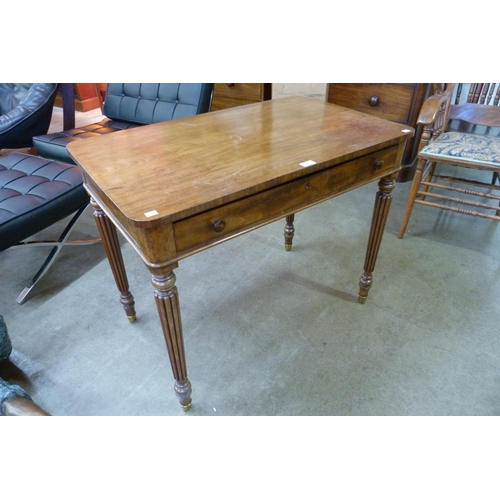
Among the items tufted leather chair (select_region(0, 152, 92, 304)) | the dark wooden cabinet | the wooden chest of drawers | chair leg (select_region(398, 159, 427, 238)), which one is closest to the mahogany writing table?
tufted leather chair (select_region(0, 152, 92, 304))

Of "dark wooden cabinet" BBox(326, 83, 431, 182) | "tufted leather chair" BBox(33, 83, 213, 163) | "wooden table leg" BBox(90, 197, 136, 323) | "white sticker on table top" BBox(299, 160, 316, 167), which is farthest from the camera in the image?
"dark wooden cabinet" BBox(326, 83, 431, 182)

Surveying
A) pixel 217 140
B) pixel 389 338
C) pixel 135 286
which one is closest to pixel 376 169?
pixel 217 140

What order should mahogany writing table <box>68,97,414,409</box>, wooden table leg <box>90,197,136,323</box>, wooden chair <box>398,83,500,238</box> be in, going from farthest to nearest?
wooden chair <box>398,83,500,238</box>, wooden table leg <box>90,197,136,323</box>, mahogany writing table <box>68,97,414,409</box>

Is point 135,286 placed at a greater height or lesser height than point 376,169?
lesser

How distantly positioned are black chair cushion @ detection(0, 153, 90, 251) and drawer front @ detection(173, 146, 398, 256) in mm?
969

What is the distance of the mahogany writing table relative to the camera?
86 cm

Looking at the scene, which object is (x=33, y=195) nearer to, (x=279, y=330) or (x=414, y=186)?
(x=279, y=330)

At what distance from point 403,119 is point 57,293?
7.71ft

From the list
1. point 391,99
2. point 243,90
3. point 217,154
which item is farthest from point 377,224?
point 243,90

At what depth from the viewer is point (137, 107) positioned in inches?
88.5

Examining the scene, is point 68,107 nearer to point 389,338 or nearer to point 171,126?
point 171,126

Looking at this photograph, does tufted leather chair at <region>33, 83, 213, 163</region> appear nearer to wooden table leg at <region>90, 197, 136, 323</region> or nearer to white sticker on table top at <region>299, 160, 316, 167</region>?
wooden table leg at <region>90, 197, 136, 323</region>

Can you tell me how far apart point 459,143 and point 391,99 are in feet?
2.38

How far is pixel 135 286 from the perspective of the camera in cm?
179
